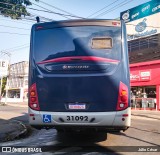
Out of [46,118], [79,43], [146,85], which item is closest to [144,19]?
[146,85]

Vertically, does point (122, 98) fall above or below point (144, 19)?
below

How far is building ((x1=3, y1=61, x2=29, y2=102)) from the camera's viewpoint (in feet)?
246

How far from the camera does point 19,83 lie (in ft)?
257

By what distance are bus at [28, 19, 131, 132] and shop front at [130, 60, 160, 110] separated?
21972mm

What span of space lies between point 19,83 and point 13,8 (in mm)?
67002

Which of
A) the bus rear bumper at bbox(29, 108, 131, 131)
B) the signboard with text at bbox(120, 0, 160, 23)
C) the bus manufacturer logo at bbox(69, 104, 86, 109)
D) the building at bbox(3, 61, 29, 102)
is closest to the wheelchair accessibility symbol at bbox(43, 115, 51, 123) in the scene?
the bus rear bumper at bbox(29, 108, 131, 131)

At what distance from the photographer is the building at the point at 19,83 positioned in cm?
7488

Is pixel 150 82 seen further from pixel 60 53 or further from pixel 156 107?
pixel 60 53

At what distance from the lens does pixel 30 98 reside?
7.70 metres

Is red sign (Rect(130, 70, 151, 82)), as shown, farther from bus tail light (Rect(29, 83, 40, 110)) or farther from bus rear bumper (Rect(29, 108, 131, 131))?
bus tail light (Rect(29, 83, 40, 110))

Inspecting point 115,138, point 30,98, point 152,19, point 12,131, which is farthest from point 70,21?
point 152,19

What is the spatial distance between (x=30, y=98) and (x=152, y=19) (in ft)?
89.9

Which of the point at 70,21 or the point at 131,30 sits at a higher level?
the point at 131,30

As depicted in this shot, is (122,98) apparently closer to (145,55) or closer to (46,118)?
(46,118)
